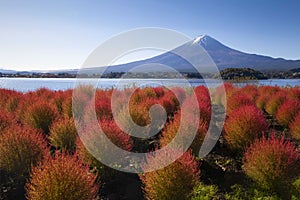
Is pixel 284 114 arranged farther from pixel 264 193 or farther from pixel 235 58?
pixel 235 58

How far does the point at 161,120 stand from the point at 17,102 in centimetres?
571

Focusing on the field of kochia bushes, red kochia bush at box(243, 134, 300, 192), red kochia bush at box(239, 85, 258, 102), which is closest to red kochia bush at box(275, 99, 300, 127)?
the field of kochia bushes

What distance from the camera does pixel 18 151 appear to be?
5293 millimetres

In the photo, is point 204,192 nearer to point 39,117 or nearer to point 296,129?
point 296,129

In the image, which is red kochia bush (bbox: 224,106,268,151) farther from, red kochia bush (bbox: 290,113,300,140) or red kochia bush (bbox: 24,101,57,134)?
red kochia bush (bbox: 24,101,57,134)

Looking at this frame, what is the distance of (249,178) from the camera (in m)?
5.42

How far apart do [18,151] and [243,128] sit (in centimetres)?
453

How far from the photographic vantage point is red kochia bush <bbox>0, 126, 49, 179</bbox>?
525 centimetres

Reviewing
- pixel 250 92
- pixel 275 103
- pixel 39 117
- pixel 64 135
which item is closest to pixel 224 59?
pixel 250 92

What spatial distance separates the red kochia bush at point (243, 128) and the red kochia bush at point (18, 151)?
3.96 metres

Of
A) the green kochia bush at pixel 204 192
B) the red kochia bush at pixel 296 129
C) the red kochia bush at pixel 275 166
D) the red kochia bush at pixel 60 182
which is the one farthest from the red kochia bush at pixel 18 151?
the red kochia bush at pixel 296 129

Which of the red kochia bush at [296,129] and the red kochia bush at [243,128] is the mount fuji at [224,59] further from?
the red kochia bush at [243,128]

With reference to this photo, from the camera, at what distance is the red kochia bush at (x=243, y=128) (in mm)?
6754

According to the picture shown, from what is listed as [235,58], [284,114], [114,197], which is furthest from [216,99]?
[235,58]
